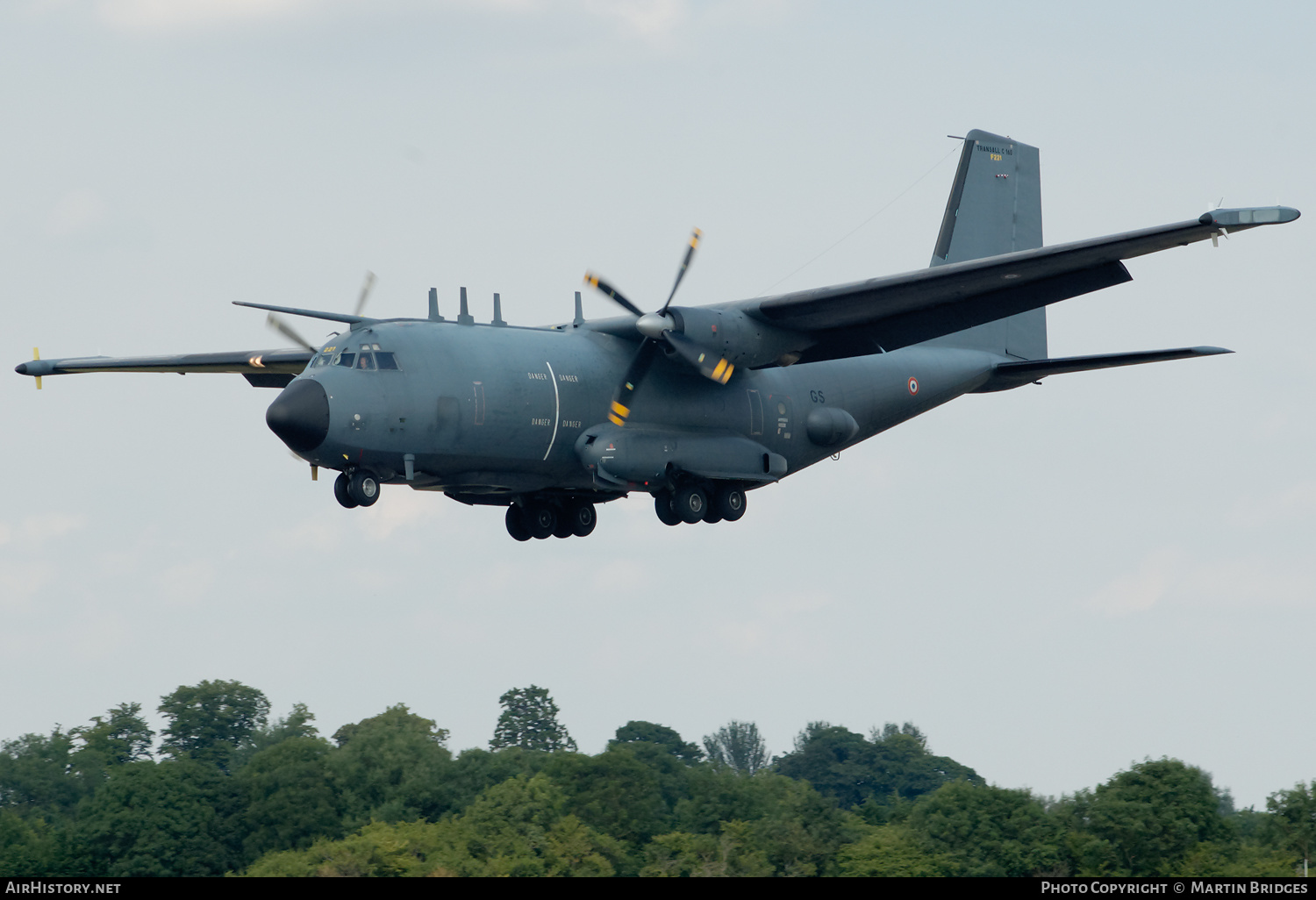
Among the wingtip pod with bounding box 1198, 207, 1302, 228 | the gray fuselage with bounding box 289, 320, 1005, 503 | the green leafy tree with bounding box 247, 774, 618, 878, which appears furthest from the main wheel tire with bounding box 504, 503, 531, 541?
the green leafy tree with bounding box 247, 774, 618, 878

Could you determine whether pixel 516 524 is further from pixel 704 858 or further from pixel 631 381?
pixel 704 858

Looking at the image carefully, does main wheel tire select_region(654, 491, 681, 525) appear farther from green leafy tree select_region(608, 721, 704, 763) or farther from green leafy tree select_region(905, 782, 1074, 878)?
green leafy tree select_region(608, 721, 704, 763)

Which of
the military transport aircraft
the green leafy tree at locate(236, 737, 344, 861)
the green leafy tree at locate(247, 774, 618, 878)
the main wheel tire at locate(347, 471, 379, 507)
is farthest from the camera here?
the green leafy tree at locate(236, 737, 344, 861)

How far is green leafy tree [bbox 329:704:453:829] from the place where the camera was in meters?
54.8

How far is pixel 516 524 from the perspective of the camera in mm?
29234

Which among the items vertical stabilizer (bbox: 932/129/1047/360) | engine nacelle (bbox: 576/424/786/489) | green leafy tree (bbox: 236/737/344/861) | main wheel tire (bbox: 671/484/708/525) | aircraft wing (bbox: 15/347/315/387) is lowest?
green leafy tree (bbox: 236/737/344/861)

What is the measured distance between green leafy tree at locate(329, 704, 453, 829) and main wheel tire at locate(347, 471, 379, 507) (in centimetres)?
3131

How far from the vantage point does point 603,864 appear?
48.9m

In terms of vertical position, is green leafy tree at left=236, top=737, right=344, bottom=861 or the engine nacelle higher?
the engine nacelle

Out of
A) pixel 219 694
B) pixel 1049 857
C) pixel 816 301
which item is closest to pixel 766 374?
pixel 816 301

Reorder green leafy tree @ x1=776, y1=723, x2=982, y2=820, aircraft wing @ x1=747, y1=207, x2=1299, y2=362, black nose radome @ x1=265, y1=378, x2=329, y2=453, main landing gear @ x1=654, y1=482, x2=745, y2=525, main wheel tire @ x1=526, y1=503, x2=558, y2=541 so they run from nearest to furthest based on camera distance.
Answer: black nose radome @ x1=265, y1=378, x2=329, y2=453
aircraft wing @ x1=747, y1=207, x2=1299, y2=362
main landing gear @ x1=654, y1=482, x2=745, y2=525
main wheel tire @ x1=526, y1=503, x2=558, y2=541
green leafy tree @ x1=776, y1=723, x2=982, y2=820

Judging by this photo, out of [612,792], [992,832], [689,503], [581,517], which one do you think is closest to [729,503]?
[689,503]
